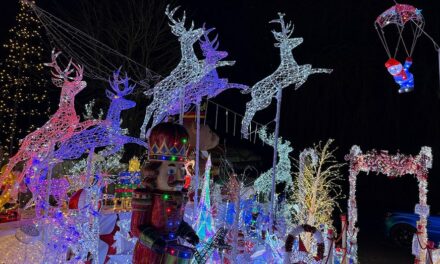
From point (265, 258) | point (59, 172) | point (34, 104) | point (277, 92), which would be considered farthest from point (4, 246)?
point (34, 104)

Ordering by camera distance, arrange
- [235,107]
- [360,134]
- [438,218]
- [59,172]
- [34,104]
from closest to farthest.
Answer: [438,218]
[59,172]
[34,104]
[360,134]
[235,107]

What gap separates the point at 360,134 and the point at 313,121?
8.00 ft

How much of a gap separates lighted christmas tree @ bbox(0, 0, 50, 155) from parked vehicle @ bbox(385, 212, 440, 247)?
12712 millimetres

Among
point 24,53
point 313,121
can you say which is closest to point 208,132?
point 24,53

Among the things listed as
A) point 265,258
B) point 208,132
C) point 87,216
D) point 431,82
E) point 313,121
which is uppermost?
point 431,82

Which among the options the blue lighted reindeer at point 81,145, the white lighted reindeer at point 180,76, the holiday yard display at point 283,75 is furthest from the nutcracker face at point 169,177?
the holiday yard display at point 283,75

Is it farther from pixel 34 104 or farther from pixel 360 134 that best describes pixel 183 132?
pixel 360 134

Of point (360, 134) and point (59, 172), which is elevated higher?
point (360, 134)

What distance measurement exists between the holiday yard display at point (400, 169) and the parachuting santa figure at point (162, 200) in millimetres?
5542

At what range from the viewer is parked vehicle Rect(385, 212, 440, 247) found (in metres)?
11.9

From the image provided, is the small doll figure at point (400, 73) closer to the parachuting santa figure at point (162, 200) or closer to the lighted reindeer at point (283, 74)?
the lighted reindeer at point (283, 74)

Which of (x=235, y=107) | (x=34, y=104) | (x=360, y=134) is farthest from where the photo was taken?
(x=235, y=107)

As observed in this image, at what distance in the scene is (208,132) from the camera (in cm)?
1047

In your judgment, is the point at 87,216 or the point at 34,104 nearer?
the point at 87,216
